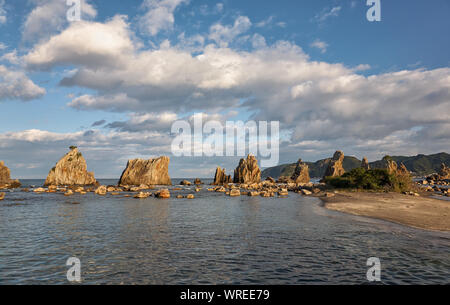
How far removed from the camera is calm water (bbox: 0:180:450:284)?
11961 mm

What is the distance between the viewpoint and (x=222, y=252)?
52.9ft

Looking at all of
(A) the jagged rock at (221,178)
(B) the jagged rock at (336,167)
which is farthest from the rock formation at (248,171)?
(B) the jagged rock at (336,167)

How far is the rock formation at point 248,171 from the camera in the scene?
155 meters

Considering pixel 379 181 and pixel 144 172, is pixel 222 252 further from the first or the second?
pixel 144 172

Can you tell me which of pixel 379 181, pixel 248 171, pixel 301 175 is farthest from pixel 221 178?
pixel 379 181

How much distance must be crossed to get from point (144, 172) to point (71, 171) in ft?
120

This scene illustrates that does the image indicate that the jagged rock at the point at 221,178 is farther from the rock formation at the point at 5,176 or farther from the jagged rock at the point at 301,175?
the rock formation at the point at 5,176

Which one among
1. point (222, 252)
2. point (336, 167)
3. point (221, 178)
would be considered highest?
point (336, 167)

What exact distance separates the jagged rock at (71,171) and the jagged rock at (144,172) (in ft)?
64.1

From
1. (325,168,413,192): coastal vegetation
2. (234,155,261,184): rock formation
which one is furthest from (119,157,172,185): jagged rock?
(325,168,413,192): coastal vegetation

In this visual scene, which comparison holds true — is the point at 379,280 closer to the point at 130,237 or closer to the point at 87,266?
the point at 87,266

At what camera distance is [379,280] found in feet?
37.7
